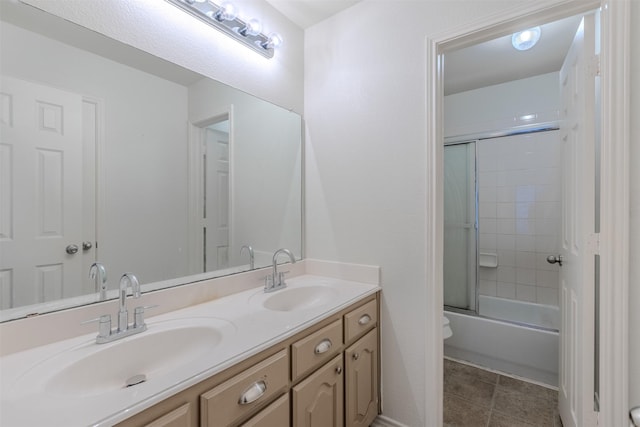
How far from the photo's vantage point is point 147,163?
1206 millimetres

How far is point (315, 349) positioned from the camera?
1.12 metres

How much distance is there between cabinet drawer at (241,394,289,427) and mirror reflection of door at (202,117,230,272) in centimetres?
70

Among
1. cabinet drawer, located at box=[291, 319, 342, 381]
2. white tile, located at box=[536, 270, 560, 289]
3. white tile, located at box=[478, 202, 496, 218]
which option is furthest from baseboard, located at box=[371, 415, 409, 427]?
white tile, located at box=[478, 202, 496, 218]

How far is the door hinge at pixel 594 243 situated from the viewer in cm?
112

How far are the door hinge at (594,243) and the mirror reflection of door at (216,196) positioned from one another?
1.60m

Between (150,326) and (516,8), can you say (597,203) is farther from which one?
(150,326)

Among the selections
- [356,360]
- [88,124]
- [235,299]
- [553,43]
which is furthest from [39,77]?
[553,43]

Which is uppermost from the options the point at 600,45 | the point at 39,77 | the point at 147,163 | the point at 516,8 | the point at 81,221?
the point at 516,8

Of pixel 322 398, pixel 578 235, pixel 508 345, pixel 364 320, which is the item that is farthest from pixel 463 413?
pixel 578 235

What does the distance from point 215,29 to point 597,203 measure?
1.94m

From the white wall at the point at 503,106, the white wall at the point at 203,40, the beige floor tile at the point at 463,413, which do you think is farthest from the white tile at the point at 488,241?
the white wall at the point at 203,40

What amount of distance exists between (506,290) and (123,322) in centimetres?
310

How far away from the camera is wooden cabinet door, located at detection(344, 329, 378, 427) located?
1321 mm

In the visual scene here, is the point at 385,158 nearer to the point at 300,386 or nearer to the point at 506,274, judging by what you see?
the point at 300,386
